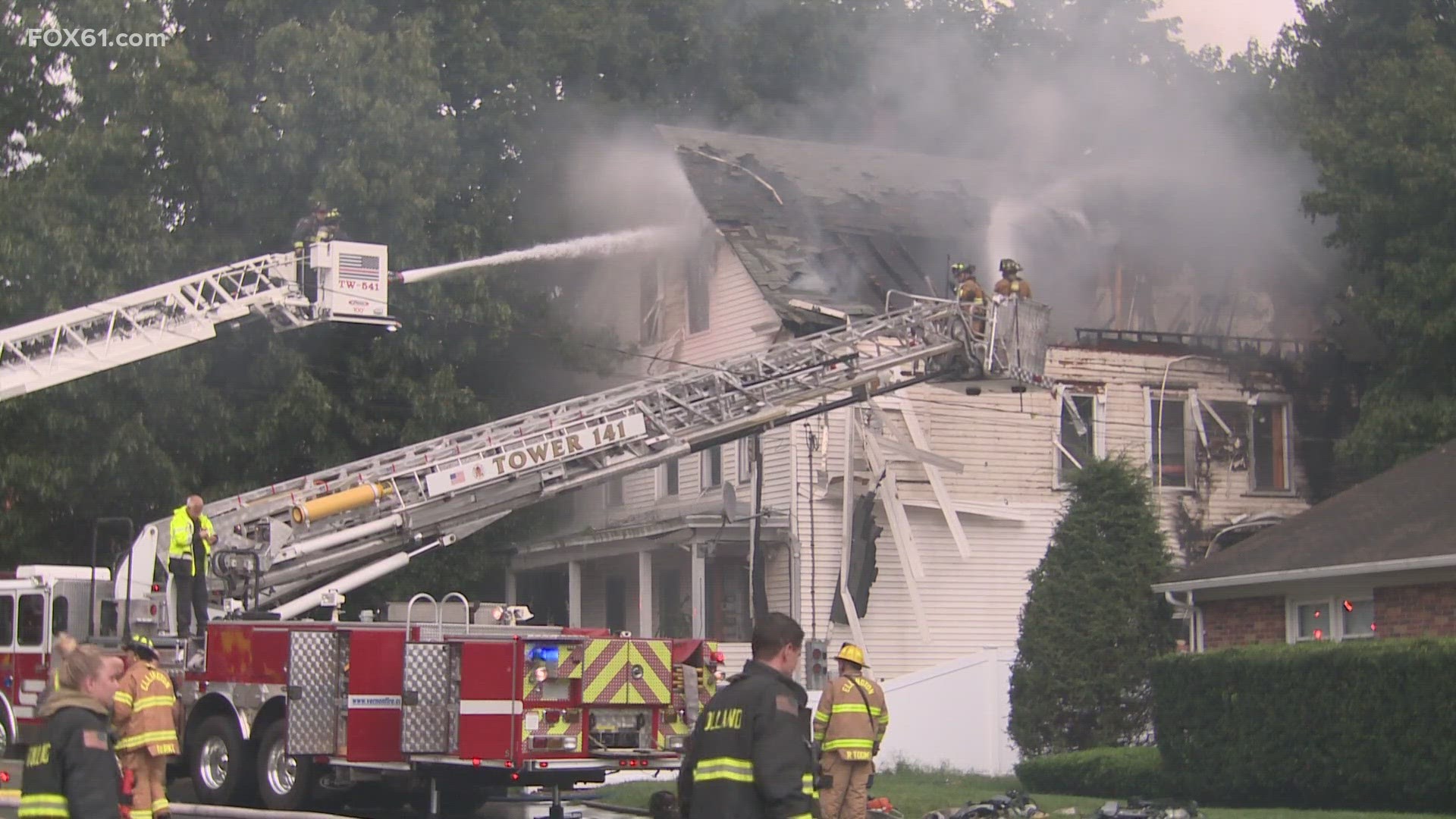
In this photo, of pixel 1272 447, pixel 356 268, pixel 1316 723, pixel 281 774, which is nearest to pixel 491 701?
pixel 281 774

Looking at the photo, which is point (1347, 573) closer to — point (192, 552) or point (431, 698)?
point (431, 698)

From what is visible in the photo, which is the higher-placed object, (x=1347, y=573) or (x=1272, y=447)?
(x=1272, y=447)

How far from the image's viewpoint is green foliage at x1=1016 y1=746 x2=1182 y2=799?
1647 centimetres

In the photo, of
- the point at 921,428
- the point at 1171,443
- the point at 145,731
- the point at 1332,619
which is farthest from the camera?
the point at 1171,443

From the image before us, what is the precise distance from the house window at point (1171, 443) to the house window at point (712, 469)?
660 cm

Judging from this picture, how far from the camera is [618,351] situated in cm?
2717

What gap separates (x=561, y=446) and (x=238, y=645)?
4.12 metres

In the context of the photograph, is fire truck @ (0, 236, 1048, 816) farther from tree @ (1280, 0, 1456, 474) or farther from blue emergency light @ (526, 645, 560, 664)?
tree @ (1280, 0, 1456, 474)

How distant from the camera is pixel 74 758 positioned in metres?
6.18

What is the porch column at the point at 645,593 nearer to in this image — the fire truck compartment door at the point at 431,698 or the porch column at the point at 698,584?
the porch column at the point at 698,584

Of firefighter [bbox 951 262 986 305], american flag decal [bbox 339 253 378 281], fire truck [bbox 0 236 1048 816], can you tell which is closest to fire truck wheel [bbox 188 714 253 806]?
fire truck [bbox 0 236 1048 816]

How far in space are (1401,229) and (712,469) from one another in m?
10.6

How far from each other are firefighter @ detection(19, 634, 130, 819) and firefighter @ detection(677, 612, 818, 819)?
6.77 ft

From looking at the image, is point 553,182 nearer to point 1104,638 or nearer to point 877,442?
point 877,442
